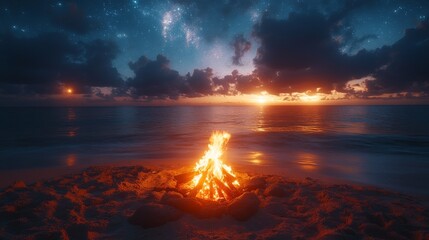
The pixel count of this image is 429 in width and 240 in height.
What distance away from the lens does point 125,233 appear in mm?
7043

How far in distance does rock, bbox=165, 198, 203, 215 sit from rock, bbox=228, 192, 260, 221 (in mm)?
1055

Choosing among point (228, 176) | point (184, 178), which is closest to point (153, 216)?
point (184, 178)

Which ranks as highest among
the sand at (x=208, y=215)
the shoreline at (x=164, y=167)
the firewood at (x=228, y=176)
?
the firewood at (x=228, y=176)

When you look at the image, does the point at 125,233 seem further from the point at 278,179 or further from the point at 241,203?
the point at 278,179

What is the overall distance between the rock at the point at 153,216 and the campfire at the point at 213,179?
6.10 feet

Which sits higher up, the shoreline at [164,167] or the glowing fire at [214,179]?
the glowing fire at [214,179]

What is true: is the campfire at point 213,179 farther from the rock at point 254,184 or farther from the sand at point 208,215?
the sand at point 208,215

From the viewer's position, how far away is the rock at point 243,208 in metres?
7.92

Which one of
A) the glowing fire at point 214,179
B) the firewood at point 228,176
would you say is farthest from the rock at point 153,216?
the firewood at point 228,176

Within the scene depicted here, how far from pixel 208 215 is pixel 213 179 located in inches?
89.7

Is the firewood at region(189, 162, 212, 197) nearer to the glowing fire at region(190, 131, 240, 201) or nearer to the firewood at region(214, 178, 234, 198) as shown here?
the glowing fire at region(190, 131, 240, 201)

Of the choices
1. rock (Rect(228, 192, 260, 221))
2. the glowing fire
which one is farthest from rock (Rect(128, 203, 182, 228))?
the glowing fire

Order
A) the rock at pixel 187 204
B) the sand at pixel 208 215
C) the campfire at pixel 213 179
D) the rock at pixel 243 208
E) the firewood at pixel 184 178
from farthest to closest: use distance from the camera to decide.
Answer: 1. the firewood at pixel 184 178
2. the campfire at pixel 213 179
3. the rock at pixel 187 204
4. the rock at pixel 243 208
5. the sand at pixel 208 215

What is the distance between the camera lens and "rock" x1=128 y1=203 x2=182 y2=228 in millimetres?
7352
